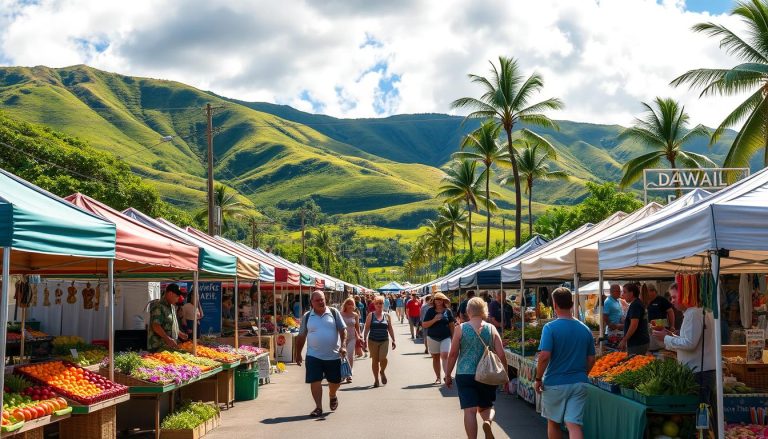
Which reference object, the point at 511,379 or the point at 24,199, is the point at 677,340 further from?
the point at 511,379

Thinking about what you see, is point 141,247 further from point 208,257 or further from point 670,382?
point 670,382

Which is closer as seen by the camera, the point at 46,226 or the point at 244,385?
the point at 46,226

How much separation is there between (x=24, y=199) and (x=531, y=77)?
37514 millimetres

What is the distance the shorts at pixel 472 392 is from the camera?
9.56 meters

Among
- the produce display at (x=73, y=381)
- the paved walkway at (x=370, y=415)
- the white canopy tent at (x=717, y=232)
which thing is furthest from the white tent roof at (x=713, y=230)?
the produce display at (x=73, y=381)

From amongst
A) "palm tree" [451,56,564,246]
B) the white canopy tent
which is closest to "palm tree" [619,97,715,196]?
"palm tree" [451,56,564,246]

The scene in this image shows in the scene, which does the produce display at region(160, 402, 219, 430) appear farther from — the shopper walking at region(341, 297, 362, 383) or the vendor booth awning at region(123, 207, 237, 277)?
the shopper walking at region(341, 297, 362, 383)

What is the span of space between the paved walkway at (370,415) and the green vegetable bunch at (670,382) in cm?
327

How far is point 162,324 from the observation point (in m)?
13.5

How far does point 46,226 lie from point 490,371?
4.93 m

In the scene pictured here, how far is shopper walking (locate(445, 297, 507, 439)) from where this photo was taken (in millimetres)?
9539

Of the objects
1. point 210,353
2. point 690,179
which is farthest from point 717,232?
point 690,179

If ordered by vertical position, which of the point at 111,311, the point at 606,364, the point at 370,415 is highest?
the point at 111,311

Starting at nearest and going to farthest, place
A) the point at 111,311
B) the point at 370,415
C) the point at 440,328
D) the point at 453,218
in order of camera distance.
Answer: the point at 111,311 → the point at 370,415 → the point at 440,328 → the point at 453,218
